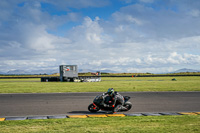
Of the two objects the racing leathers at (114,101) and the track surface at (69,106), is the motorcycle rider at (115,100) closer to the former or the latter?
the racing leathers at (114,101)

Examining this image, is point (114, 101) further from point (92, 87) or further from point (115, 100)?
point (92, 87)

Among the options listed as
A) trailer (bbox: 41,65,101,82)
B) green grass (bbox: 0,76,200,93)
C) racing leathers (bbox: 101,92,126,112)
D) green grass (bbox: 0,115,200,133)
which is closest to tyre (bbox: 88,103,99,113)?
Answer: racing leathers (bbox: 101,92,126,112)

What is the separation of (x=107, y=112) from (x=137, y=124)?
3314 mm

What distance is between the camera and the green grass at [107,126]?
274 inches

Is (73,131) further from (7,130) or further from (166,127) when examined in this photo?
(166,127)

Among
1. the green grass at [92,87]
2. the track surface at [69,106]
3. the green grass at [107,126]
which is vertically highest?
the green grass at [92,87]

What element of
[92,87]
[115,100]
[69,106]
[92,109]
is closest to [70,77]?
[92,87]

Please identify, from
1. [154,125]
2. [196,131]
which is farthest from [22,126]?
[196,131]

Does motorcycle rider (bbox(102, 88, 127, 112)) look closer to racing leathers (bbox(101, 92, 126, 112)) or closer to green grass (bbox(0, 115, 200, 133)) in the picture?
racing leathers (bbox(101, 92, 126, 112))

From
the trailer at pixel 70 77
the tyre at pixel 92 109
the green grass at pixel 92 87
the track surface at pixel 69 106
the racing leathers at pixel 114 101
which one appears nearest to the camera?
the racing leathers at pixel 114 101

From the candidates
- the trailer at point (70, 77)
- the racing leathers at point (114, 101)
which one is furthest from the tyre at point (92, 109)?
the trailer at point (70, 77)

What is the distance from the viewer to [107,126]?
753 centimetres

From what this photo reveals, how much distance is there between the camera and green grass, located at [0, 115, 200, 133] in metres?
6.96

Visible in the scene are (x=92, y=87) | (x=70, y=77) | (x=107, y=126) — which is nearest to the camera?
(x=107, y=126)
